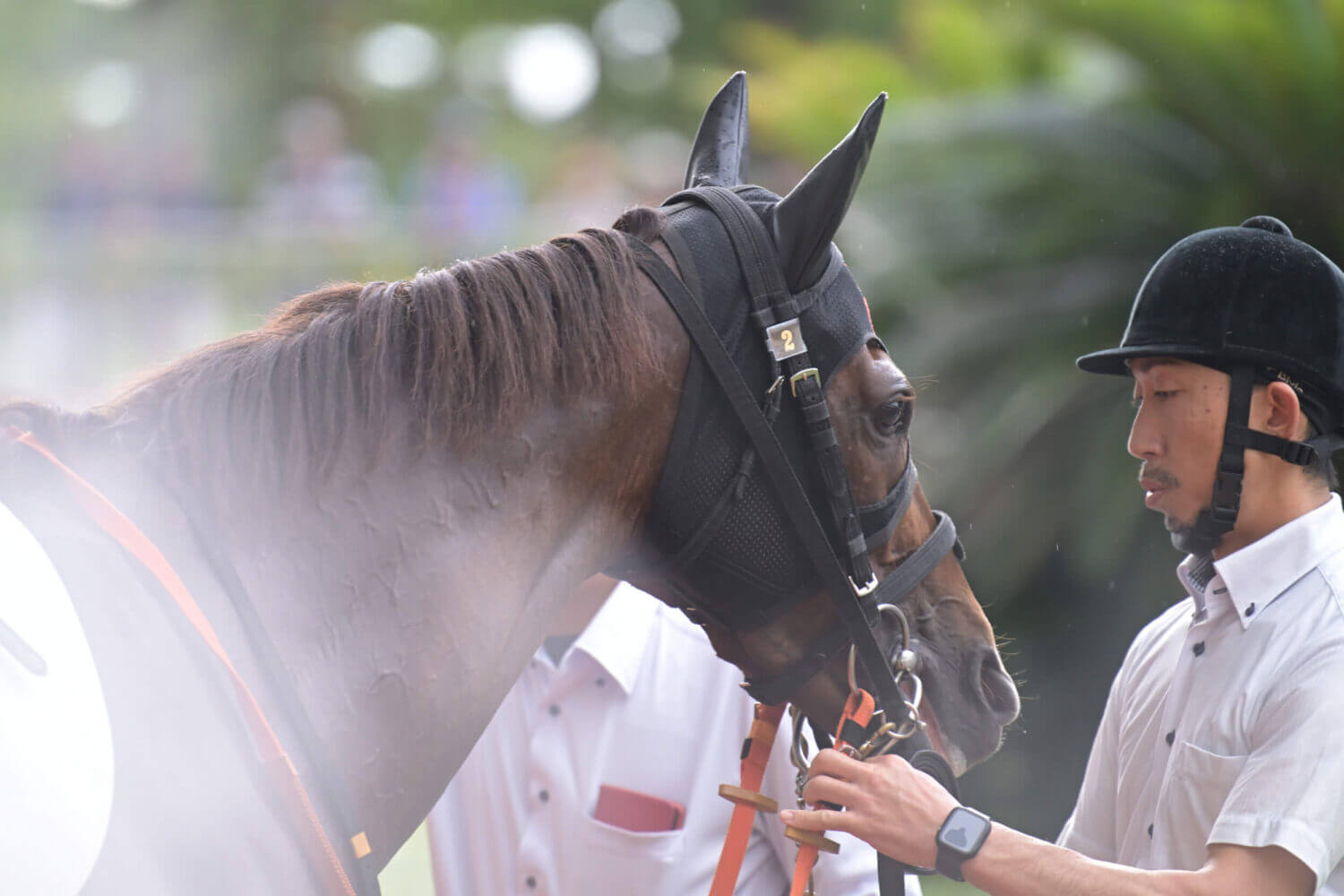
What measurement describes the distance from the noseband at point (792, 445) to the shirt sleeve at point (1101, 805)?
579mm

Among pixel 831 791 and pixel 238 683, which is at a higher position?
pixel 238 683

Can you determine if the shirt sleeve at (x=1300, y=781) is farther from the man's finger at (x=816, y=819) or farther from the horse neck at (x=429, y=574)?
the horse neck at (x=429, y=574)

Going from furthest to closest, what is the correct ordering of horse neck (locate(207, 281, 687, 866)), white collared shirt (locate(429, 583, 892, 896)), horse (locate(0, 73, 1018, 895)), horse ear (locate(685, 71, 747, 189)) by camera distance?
1. white collared shirt (locate(429, 583, 892, 896))
2. horse ear (locate(685, 71, 747, 189))
3. horse neck (locate(207, 281, 687, 866))
4. horse (locate(0, 73, 1018, 895))

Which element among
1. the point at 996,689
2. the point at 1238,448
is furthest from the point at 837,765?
the point at 1238,448

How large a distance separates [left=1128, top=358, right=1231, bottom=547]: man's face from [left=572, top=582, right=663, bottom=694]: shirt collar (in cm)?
88

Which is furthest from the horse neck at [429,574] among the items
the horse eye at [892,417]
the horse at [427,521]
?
the horse eye at [892,417]

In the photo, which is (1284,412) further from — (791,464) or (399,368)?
(399,368)

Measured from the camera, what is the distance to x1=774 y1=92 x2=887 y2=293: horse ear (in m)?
1.62

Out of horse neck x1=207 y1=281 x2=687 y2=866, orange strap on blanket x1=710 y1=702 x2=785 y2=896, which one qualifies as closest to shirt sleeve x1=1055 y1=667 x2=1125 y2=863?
orange strap on blanket x1=710 y1=702 x2=785 y2=896

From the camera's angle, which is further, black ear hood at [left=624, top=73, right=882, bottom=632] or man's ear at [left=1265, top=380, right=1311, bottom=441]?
man's ear at [left=1265, top=380, right=1311, bottom=441]

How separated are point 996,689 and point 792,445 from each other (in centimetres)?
55

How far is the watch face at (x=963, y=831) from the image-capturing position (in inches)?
63.9

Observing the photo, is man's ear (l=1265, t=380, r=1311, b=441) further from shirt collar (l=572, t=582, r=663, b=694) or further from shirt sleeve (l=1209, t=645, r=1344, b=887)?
shirt collar (l=572, t=582, r=663, b=694)

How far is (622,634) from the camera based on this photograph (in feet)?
7.21
